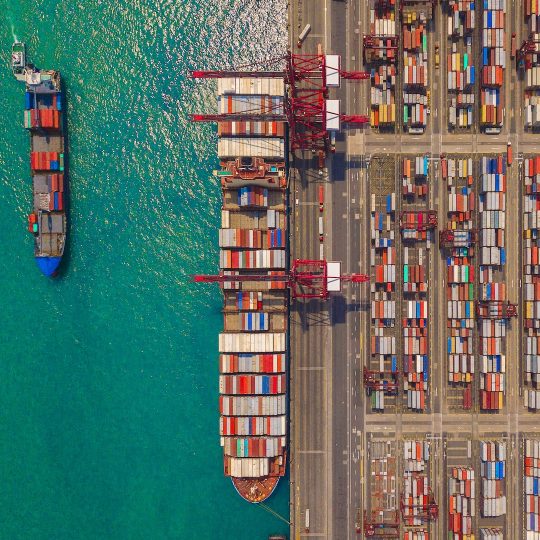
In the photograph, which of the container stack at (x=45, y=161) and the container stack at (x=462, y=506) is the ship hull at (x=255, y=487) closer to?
the container stack at (x=462, y=506)

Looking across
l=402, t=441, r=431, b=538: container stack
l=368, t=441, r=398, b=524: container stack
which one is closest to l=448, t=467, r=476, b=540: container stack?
l=402, t=441, r=431, b=538: container stack

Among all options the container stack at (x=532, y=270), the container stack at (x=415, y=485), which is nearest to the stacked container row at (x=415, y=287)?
the container stack at (x=415, y=485)

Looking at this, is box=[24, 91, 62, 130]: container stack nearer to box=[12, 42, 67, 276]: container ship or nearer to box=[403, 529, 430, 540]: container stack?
box=[12, 42, 67, 276]: container ship

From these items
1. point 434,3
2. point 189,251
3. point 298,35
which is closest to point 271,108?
point 298,35

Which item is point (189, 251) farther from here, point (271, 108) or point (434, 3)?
point (434, 3)

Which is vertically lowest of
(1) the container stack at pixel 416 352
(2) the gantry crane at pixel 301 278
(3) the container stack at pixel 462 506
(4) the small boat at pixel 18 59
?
(3) the container stack at pixel 462 506

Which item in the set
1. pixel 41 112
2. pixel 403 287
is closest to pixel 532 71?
pixel 403 287
